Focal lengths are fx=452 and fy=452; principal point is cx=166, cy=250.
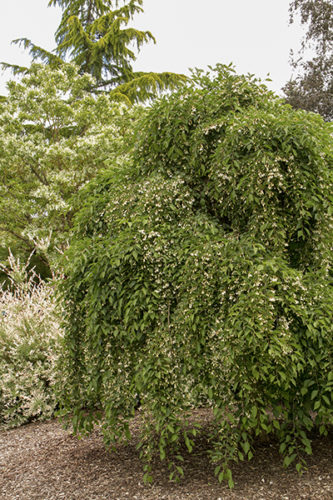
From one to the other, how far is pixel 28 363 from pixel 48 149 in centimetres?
880

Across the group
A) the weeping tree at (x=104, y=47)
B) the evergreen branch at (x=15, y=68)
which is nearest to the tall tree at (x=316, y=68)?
the weeping tree at (x=104, y=47)

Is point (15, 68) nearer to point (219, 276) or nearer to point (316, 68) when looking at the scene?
point (316, 68)

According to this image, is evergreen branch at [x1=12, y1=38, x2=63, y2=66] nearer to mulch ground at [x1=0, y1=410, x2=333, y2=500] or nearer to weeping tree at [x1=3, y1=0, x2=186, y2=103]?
weeping tree at [x1=3, y1=0, x2=186, y2=103]

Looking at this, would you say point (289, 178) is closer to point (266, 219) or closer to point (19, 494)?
point (266, 219)

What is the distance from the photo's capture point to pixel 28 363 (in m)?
5.69

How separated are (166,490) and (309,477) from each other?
1.02m

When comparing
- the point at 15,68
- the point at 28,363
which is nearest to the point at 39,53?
the point at 15,68

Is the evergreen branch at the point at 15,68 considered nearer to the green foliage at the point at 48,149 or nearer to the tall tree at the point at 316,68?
the green foliage at the point at 48,149

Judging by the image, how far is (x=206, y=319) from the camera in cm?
292

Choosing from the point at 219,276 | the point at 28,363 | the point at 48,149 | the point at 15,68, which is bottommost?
the point at 28,363

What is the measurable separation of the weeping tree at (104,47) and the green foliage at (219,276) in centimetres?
1655

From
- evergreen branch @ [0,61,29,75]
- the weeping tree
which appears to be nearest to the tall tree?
the weeping tree

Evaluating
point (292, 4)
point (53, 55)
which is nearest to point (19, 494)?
point (292, 4)

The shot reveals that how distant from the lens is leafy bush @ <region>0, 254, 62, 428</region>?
557 cm
